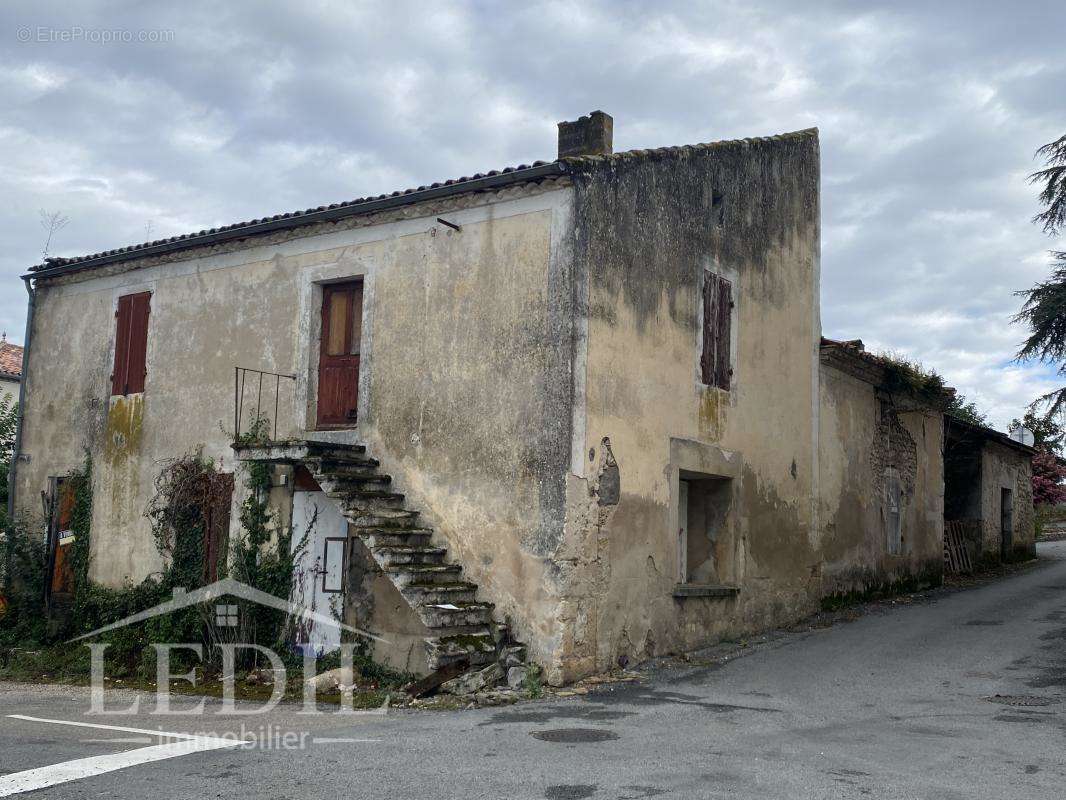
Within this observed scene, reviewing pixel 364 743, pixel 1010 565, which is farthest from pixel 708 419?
pixel 1010 565

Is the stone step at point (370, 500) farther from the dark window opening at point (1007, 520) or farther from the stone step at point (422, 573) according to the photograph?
the dark window opening at point (1007, 520)

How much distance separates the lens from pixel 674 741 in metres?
7.66

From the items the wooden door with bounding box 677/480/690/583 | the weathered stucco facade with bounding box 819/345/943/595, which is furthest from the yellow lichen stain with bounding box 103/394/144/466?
the weathered stucco facade with bounding box 819/345/943/595

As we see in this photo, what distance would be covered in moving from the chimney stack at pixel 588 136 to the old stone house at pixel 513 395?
1.2 inches

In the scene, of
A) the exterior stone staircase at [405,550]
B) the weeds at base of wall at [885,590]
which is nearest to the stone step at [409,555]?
the exterior stone staircase at [405,550]

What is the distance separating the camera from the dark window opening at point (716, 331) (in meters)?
13.2

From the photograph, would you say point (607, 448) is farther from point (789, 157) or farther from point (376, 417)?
point (789, 157)

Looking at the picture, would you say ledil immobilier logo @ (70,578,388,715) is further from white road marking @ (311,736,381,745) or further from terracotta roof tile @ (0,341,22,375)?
terracotta roof tile @ (0,341,22,375)

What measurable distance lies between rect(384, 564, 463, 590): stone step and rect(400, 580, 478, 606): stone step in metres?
0.04

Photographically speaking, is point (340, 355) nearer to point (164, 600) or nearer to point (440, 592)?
point (440, 592)

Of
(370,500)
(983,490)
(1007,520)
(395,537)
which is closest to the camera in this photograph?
(395,537)

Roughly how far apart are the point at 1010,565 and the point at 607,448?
16083 millimetres

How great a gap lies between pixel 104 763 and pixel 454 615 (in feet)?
12.6

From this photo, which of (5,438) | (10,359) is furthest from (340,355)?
(10,359)
